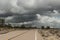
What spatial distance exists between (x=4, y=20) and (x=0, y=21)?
34.5ft

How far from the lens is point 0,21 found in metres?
144

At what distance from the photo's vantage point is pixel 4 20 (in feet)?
506

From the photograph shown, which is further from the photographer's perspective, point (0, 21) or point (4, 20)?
point (4, 20)
